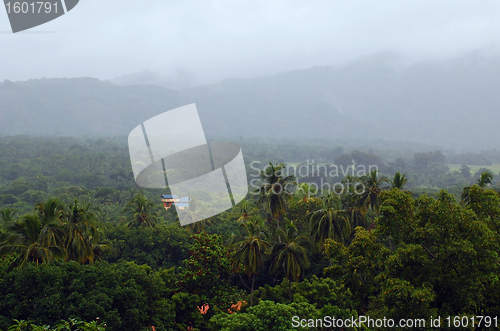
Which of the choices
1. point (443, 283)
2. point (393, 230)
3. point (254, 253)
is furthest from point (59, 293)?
point (443, 283)

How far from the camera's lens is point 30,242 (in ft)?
61.8

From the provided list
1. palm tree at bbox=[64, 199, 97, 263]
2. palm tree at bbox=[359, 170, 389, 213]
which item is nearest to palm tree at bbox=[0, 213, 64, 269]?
palm tree at bbox=[64, 199, 97, 263]

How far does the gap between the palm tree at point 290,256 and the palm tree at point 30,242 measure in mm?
13942

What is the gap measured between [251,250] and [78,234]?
10.7 m

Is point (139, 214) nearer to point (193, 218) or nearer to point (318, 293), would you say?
point (193, 218)

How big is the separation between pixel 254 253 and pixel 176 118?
11352mm

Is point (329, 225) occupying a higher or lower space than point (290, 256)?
higher

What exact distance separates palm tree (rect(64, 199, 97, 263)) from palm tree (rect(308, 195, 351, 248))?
52.4 feet

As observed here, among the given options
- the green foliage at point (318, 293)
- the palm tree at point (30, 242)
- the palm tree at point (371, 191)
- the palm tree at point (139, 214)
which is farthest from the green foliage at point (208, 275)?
the palm tree at point (139, 214)

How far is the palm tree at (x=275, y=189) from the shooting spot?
33062 mm

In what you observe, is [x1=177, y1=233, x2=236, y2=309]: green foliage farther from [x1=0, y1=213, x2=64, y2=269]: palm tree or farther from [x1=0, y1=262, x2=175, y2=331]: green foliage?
[x1=0, y1=213, x2=64, y2=269]: palm tree

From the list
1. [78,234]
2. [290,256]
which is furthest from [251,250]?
[78,234]

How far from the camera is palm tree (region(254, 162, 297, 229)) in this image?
33.1 meters

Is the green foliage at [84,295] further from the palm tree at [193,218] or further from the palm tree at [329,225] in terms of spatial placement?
the palm tree at [193,218]
